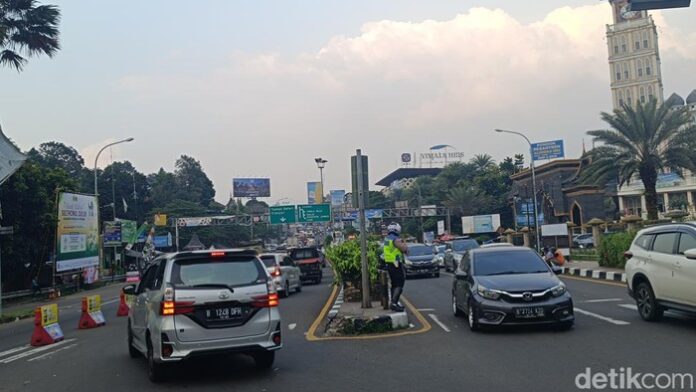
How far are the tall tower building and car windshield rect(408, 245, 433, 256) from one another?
88.9 meters

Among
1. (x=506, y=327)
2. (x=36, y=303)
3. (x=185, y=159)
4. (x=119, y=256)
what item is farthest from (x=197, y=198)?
(x=506, y=327)

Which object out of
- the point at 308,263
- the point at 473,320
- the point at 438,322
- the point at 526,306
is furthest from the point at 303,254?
the point at 526,306

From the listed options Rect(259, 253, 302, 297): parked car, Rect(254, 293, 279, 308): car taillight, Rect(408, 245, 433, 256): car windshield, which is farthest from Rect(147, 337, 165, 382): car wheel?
Rect(408, 245, 433, 256): car windshield

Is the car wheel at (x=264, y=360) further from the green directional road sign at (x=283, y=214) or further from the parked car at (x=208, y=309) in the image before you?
the green directional road sign at (x=283, y=214)

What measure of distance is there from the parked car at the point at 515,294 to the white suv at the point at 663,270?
1503 millimetres

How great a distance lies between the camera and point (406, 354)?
31.3ft

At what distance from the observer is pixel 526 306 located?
1064 centimetres

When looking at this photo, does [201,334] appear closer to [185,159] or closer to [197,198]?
[197,198]

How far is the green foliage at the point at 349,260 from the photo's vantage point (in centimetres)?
1571

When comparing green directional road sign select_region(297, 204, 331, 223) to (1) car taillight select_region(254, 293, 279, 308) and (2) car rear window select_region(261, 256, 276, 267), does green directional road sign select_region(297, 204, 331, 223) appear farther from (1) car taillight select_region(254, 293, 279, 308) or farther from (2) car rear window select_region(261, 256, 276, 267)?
(1) car taillight select_region(254, 293, 279, 308)

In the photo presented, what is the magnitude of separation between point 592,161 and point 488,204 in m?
43.9

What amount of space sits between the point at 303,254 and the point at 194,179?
289 ft

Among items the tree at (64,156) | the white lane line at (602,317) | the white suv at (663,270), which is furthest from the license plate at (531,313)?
the tree at (64,156)

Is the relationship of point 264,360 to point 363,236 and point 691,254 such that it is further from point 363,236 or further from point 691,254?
point 691,254
